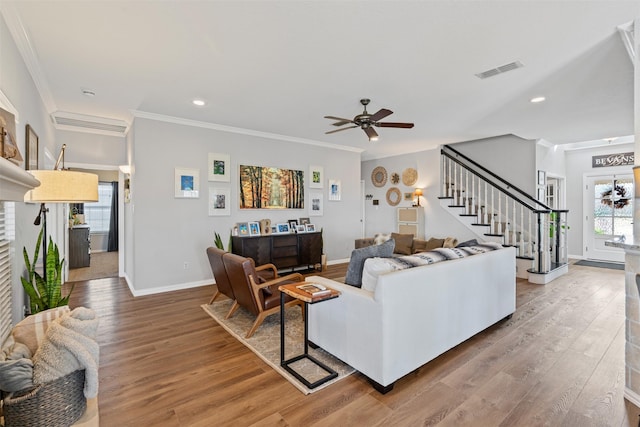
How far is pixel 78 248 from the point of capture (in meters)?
7.06

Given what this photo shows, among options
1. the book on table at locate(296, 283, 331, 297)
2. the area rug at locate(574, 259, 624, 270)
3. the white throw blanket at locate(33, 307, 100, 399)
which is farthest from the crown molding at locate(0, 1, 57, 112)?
the area rug at locate(574, 259, 624, 270)

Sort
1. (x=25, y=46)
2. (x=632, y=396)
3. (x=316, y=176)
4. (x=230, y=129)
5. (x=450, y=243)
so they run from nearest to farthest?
1. (x=632, y=396)
2. (x=25, y=46)
3. (x=230, y=129)
4. (x=450, y=243)
5. (x=316, y=176)

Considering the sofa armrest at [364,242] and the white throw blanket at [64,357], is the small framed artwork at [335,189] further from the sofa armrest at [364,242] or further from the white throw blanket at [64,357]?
the white throw blanket at [64,357]

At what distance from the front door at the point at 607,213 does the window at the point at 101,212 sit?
44.3ft

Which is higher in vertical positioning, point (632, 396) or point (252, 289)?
point (252, 289)

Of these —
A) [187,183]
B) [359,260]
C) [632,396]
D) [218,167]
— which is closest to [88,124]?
[187,183]

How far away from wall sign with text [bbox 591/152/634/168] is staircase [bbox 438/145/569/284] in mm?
1993

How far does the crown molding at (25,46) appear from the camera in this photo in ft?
7.61

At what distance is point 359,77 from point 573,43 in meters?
1.92

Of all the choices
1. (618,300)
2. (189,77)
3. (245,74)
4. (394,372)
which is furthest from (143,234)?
(618,300)

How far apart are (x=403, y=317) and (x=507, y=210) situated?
5.04m

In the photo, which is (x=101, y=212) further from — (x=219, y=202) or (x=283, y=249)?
(x=283, y=249)

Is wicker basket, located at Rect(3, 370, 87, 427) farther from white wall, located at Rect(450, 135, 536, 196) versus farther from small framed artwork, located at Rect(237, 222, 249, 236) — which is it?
white wall, located at Rect(450, 135, 536, 196)

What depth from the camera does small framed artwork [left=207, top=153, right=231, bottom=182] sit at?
17.5 feet
